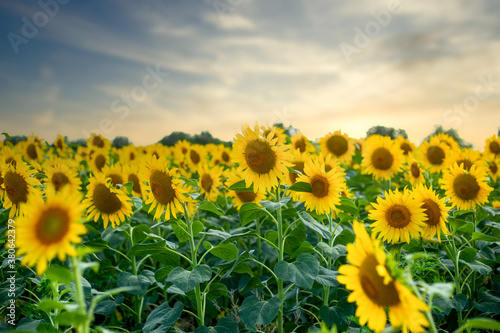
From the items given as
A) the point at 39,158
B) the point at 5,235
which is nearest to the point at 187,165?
the point at 39,158

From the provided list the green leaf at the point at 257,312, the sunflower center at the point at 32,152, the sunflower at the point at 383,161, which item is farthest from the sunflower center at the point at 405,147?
the sunflower center at the point at 32,152

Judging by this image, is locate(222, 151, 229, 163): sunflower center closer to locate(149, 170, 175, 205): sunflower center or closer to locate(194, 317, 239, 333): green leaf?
locate(149, 170, 175, 205): sunflower center

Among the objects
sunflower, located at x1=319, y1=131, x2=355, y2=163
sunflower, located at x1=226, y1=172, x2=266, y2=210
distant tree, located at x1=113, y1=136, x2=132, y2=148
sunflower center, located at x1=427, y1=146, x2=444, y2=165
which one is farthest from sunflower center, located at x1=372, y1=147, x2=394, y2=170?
distant tree, located at x1=113, y1=136, x2=132, y2=148

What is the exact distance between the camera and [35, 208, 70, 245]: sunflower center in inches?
50.6

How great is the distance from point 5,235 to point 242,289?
1.93 m

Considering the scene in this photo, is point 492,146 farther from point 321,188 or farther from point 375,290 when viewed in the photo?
point 375,290

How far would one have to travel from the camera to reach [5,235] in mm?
2961

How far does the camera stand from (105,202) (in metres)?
3.08

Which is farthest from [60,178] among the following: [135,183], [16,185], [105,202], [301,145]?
[301,145]

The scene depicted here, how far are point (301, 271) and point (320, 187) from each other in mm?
766

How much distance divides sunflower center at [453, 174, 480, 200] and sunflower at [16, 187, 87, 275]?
11.6 feet

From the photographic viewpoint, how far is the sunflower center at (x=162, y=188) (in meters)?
2.77

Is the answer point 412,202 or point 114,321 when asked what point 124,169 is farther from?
point 412,202

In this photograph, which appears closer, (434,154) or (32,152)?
(434,154)
